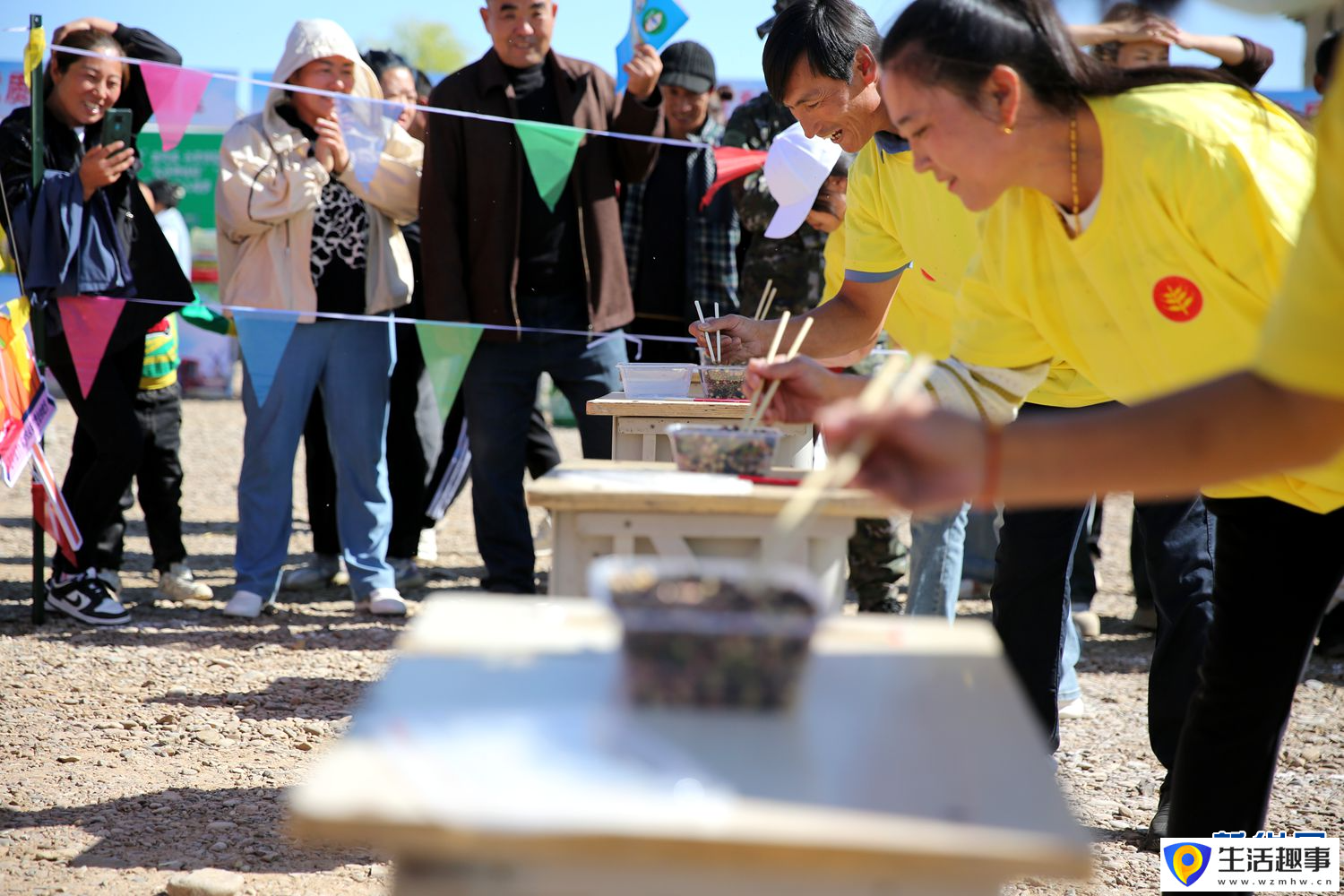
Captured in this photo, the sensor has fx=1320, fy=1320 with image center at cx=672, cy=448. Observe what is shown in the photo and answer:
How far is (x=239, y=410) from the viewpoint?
11.9 meters

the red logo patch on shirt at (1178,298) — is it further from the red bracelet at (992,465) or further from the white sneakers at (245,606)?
the white sneakers at (245,606)

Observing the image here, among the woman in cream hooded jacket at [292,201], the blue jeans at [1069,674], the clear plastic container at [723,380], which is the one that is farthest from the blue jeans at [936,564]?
the woman in cream hooded jacket at [292,201]

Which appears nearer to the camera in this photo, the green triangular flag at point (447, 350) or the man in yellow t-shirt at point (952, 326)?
the man in yellow t-shirt at point (952, 326)

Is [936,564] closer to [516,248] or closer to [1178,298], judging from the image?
[1178,298]

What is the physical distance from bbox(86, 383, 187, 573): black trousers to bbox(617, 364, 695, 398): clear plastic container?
7.72 ft

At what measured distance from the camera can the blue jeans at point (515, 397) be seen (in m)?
4.81

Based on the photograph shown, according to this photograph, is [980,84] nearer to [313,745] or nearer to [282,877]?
[282,877]

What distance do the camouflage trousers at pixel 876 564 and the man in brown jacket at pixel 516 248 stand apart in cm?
106

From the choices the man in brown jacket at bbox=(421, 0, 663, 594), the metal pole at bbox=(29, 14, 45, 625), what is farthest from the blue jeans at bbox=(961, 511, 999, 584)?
the metal pole at bbox=(29, 14, 45, 625)

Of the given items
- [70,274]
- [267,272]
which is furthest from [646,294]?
[70,274]

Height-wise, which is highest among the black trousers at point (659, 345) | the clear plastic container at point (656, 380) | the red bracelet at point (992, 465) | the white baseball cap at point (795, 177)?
the white baseball cap at point (795, 177)

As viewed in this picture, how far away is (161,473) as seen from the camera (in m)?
5.16

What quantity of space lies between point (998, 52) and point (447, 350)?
10.9 ft

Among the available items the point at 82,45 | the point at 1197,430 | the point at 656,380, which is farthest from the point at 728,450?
the point at 82,45
